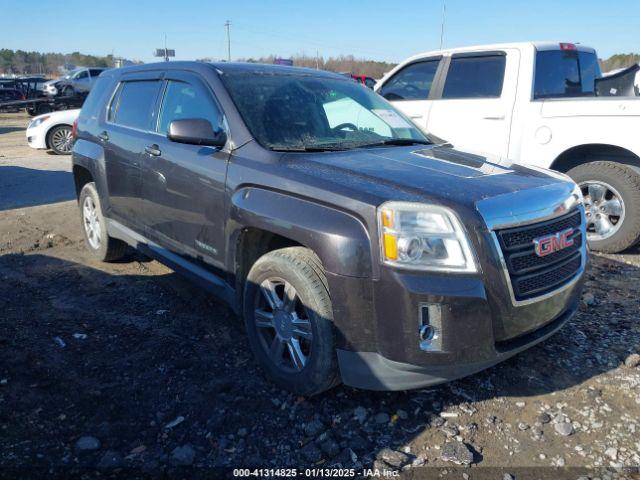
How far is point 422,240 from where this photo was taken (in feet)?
7.66

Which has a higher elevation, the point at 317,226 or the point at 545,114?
the point at 545,114

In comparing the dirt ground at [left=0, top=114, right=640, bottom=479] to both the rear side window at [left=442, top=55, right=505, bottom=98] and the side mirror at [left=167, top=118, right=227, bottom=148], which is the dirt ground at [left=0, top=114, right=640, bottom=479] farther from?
the rear side window at [left=442, top=55, right=505, bottom=98]

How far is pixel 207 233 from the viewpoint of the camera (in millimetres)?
3350

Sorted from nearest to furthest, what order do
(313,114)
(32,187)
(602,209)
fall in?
1. (313,114)
2. (602,209)
3. (32,187)

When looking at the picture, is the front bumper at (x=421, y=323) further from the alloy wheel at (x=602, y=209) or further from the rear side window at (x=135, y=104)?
the alloy wheel at (x=602, y=209)

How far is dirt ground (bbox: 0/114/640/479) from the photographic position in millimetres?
2477

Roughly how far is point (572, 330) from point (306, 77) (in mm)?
2712

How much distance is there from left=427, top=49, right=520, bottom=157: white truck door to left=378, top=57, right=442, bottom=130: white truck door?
162 mm

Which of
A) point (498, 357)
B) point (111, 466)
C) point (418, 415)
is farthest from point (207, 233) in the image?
point (498, 357)

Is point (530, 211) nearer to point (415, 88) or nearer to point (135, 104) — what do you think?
point (135, 104)

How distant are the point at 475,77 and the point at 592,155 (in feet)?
5.22

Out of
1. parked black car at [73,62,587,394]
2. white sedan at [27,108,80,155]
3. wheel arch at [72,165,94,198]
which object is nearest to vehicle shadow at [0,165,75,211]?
white sedan at [27,108,80,155]

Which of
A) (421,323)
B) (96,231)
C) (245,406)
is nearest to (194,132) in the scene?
(245,406)

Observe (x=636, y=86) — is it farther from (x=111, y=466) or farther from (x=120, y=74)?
(x=111, y=466)
